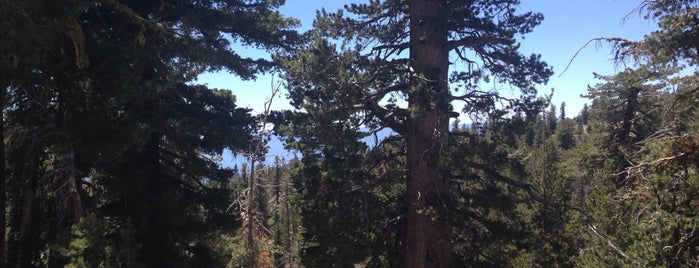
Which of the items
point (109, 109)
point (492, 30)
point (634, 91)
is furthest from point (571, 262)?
point (109, 109)

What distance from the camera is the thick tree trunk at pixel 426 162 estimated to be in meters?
10.4

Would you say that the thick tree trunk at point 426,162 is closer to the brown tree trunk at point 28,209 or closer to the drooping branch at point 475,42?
the drooping branch at point 475,42

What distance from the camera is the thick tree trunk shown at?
34.2 feet

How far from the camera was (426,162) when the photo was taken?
10.4m

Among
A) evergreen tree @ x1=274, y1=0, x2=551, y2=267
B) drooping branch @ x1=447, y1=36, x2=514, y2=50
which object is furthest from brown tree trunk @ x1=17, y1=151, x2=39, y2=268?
drooping branch @ x1=447, y1=36, x2=514, y2=50

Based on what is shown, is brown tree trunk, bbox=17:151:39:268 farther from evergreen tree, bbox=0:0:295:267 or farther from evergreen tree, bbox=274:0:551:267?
evergreen tree, bbox=274:0:551:267

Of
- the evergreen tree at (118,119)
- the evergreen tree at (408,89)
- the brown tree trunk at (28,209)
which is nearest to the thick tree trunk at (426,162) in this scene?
the evergreen tree at (408,89)

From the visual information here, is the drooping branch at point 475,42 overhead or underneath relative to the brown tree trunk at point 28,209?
overhead

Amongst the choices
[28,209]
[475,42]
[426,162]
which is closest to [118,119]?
[28,209]

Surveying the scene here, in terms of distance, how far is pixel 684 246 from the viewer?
285 inches

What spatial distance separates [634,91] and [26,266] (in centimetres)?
2217

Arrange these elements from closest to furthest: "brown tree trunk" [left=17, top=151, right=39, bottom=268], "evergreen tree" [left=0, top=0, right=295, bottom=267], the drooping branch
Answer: "evergreen tree" [left=0, top=0, right=295, bottom=267] < "brown tree trunk" [left=17, top=151, right=39, bottom=268] < the drooping branch

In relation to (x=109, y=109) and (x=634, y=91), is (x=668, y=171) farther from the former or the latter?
(x=634, y=91)

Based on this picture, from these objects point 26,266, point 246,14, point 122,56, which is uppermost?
point 246,14
